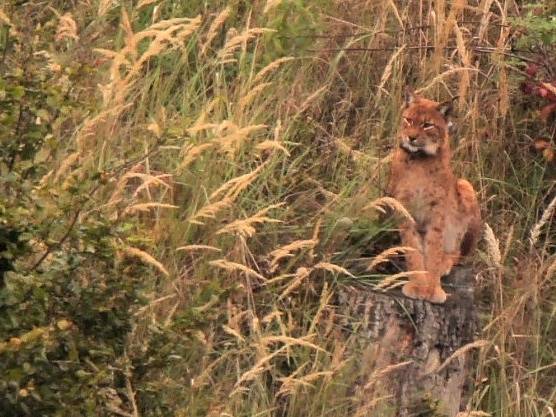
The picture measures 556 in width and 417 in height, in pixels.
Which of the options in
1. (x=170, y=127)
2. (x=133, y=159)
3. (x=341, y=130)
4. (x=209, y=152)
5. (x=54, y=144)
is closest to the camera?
(x=54, y=144)

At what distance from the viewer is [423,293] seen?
18.1ft

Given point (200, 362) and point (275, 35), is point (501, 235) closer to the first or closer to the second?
point (275, 35)

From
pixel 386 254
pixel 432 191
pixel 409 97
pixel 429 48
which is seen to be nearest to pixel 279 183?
pixel 432 191

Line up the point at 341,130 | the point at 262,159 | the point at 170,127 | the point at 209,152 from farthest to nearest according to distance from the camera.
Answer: the point at 341,130 < the point at 262,159 < the point at 209,152 < the point at 170,127

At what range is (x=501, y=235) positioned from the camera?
21.0ft

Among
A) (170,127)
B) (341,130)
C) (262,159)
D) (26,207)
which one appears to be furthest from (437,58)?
(26,207)

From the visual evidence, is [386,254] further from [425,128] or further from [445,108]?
[445,108]

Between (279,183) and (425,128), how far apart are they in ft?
2.28

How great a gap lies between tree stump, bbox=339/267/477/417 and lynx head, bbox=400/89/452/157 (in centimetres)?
74

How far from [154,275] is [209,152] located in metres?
0.76

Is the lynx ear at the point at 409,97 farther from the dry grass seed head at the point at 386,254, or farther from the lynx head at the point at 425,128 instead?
the dry grass seed head at the point at 386,254

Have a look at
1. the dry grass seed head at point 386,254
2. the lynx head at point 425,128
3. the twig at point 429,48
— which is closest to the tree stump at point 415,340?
the dry grass seed head at point 386,254

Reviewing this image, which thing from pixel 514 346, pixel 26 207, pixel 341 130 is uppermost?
pixel 26 207

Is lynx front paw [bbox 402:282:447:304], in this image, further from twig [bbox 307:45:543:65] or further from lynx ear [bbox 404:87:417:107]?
twig [bbox 307:45:543:65]
